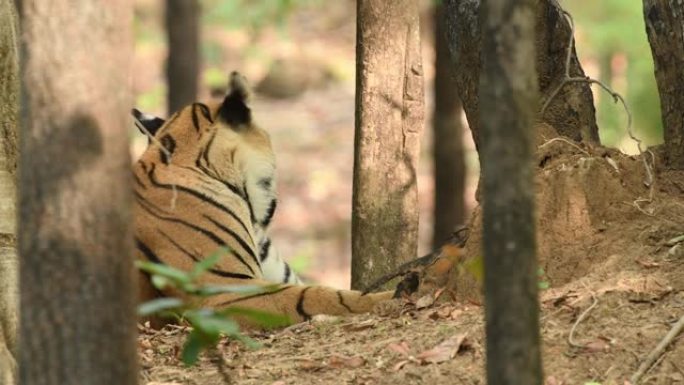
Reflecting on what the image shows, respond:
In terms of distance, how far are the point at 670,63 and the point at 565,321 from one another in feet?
4.09

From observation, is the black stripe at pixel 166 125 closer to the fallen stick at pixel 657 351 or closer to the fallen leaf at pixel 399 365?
the fallen leaf at pixel 399 365

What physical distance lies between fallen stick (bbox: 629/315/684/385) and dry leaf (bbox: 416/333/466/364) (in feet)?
1.95

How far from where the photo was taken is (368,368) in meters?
4.20

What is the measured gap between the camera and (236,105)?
6.42 meters

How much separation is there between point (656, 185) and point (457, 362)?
1278 mm

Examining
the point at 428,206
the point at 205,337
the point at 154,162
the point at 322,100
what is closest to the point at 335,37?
the point at 322,100

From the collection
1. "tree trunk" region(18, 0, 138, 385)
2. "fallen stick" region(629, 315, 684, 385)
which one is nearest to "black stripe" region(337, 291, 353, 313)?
"fallen stick" region(629, 315, 684, 385)

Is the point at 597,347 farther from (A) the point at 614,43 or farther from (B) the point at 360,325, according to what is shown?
(A) the point at 614,43

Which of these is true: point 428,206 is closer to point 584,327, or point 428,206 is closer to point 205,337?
point 584,327

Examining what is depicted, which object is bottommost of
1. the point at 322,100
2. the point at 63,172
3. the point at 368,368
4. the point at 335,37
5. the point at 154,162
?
the point at 368,368

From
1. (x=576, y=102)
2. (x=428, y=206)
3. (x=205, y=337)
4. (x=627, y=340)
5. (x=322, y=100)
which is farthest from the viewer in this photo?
(x=322, y=100)

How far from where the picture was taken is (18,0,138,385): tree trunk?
2.96m

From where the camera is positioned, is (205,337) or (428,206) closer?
(205,337)

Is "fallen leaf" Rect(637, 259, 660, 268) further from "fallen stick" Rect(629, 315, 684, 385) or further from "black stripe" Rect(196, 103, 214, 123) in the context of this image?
"black stripe" Rect(196, 103, 214, 123)
